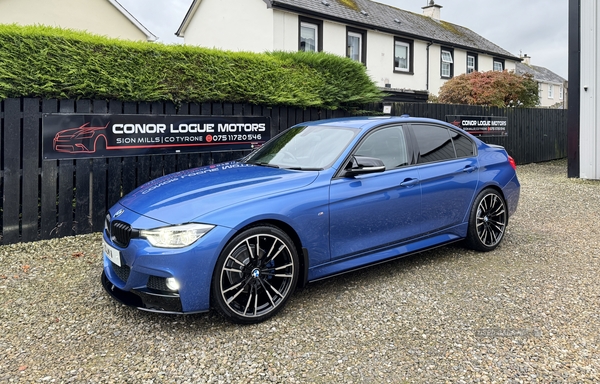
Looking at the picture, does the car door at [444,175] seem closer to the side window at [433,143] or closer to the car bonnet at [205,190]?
the side window at [433,143]

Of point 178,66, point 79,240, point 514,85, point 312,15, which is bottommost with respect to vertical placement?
point 79,240

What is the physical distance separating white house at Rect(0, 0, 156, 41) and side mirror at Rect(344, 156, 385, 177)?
14142mm

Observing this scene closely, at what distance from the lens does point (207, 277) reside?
344 cm

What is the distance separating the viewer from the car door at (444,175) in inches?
195

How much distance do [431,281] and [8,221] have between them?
504 cm

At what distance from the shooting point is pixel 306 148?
15.8 feet

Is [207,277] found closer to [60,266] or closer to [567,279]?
[60,266]

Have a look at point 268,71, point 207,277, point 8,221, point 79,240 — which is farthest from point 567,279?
point 8,221

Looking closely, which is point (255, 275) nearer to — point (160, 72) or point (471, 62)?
point (160, 72)

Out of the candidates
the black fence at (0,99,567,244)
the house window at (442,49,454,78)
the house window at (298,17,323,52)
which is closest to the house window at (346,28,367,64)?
the house window at (298,17,323,52)

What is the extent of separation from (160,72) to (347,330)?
188 inches

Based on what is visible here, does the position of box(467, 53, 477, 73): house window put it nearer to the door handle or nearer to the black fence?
the black fence

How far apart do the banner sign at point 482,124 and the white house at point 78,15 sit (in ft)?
35.3

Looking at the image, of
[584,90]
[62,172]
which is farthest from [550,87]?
[62,172]
